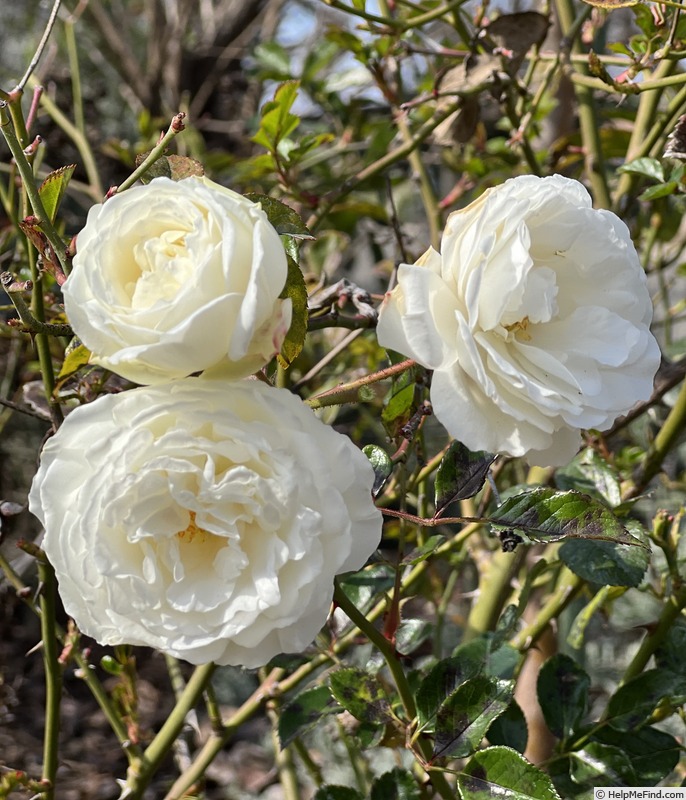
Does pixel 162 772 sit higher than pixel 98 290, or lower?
lower

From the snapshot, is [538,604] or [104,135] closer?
[538,604]

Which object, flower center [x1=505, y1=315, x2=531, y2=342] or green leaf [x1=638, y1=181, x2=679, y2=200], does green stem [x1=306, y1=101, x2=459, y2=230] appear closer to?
green leaf [x1=638, y1=181, x2=679, y2=200]

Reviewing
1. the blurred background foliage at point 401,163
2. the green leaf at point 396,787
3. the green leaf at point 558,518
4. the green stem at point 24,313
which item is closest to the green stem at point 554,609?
the blurred background foliage at point 401,163

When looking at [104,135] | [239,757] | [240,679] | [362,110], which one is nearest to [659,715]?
[362,110]

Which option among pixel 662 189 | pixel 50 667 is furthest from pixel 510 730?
pixel 662 189

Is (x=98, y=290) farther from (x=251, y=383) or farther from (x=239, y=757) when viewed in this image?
(x=239, y=757)

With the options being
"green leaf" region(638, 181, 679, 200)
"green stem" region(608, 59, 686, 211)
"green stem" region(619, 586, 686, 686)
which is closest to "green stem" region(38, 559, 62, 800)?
"green stem" region(619, 586, 686, 686)
